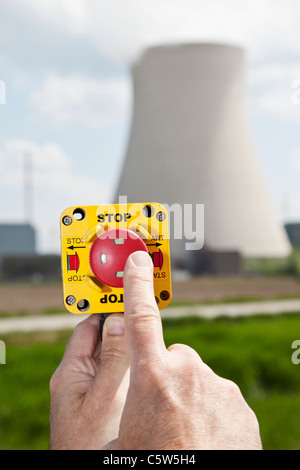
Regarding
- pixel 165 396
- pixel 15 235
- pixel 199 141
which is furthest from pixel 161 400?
pixel 199 141

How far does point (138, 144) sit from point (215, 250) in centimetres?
198

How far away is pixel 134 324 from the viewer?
376 mm

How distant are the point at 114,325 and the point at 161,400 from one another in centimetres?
8

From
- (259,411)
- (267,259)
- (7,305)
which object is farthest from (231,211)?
(259,411)

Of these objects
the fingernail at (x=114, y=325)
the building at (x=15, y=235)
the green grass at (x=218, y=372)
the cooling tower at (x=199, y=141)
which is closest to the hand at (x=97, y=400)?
the fingernail at (x=114, y=325)

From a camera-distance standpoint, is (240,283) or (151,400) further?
(240,283)

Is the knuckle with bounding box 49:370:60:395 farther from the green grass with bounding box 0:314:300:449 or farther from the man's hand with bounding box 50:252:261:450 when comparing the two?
the green grass with bounding box 0:314:300:449

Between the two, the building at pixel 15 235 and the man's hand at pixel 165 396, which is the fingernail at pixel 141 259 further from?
the building at pixel 15 235

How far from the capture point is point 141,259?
1.20 ft

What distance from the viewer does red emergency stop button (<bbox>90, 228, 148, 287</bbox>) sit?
0.37 m

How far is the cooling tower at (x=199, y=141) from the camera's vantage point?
21.3ft

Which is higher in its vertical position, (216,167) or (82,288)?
(216,167)

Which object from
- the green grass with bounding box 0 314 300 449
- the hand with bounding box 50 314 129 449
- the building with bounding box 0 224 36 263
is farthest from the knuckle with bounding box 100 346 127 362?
the building with bounding box 0 224 36 263

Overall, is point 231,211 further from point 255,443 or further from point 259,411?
point 255,443
